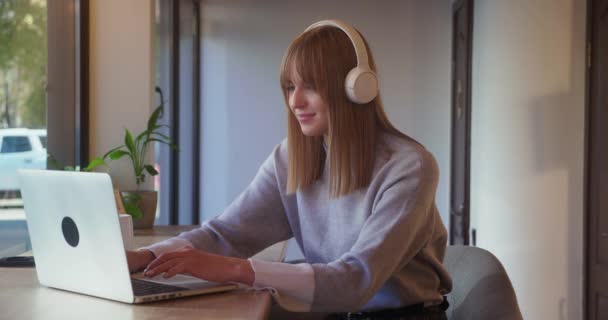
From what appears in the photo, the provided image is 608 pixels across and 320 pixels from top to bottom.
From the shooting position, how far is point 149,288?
1.23 meters

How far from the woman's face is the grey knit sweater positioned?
4.3 inches

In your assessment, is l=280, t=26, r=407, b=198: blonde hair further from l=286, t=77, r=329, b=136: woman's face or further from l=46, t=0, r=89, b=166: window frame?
l=46, t=0, r=89, b=166: window frame

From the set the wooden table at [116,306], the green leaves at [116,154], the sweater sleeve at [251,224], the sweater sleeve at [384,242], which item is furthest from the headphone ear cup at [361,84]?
the green leaves at [116,154]

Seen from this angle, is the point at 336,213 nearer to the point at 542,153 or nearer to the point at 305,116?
the point at 305,116

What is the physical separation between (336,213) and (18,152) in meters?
1.30

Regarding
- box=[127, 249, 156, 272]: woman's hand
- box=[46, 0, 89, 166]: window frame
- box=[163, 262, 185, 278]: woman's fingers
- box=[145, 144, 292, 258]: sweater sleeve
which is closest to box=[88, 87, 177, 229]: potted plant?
box=[46, 0, 89, 166]: window frame

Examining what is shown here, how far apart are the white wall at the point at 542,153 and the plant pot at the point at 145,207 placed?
1509mm

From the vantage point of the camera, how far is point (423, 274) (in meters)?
1.37

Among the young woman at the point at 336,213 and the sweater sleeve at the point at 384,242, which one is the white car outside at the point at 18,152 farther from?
the sweater sleeve at the point at 384,242

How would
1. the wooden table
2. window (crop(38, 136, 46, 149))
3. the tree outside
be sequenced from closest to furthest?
the wooden table → the tree outside → window (crop(38, 136, 46, 149))

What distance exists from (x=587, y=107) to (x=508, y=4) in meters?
0.72

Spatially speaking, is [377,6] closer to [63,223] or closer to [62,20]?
[62,20]

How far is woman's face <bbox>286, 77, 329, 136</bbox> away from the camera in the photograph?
1.41 metres

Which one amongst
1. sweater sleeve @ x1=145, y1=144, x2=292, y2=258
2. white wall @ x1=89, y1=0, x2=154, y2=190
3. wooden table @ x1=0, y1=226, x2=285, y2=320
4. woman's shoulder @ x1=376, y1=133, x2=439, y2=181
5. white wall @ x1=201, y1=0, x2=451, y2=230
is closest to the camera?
wooden table @ x1=0, y1=226, x2=285, y2=320
